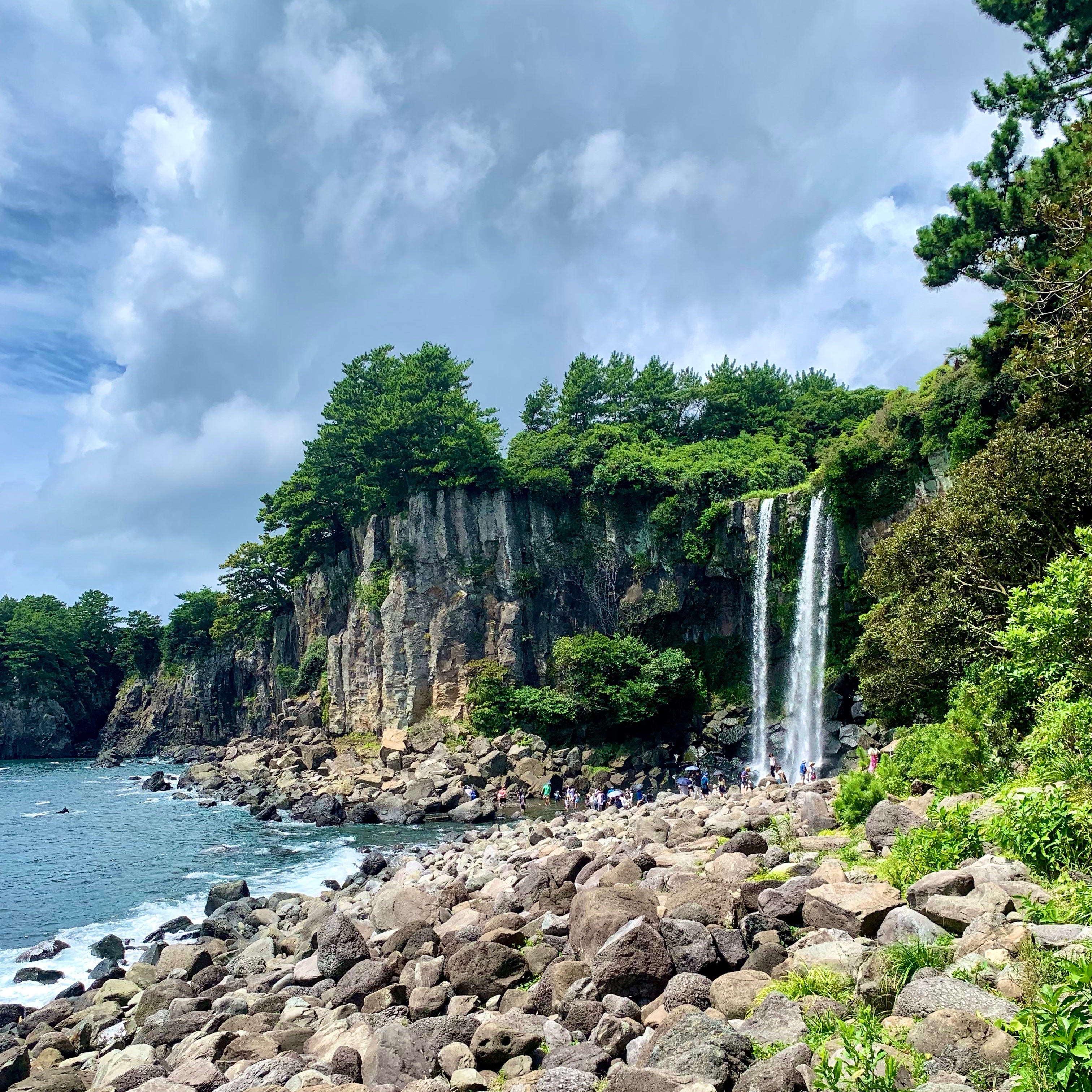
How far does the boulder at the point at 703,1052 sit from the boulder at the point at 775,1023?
0.18 m

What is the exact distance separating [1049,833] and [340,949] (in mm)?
9287

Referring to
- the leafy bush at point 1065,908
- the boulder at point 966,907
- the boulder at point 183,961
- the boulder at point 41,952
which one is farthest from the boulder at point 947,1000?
the boulder at point 41,952

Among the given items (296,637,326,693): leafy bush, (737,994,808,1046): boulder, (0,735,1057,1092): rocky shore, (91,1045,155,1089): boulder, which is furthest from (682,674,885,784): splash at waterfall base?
(296,637,326,693): leafy bush

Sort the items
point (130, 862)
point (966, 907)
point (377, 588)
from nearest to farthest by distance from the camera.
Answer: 1. point (966, 907)
2. point (130, 862)
3. point (377, 588)

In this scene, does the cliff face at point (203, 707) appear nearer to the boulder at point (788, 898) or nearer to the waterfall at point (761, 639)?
the waterfall at point (761, 639)

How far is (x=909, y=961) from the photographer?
593 cm

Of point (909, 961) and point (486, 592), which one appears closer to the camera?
point (909, 961)

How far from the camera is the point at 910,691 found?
16.8 meters

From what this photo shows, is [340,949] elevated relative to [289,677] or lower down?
lower down

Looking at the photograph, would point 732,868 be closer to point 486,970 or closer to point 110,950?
point 486,970

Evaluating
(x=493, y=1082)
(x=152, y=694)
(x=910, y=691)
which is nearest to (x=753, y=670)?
(x=910, y=691)

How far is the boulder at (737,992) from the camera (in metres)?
6.40

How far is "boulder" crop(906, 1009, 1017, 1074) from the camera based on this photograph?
446 centimetres

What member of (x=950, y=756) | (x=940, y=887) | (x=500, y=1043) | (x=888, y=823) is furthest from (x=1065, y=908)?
(x=950, y=756)
